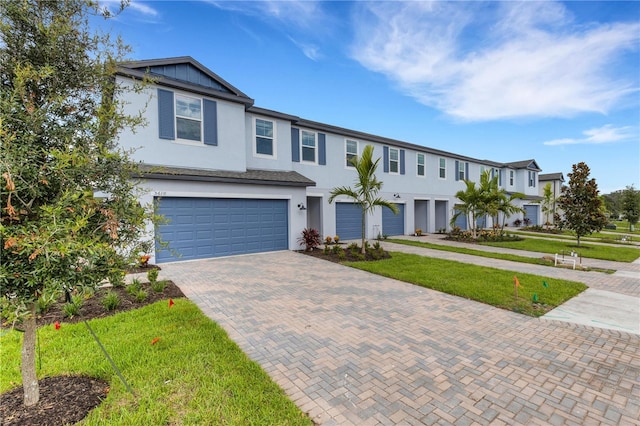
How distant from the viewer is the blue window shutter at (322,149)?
15.1 metres

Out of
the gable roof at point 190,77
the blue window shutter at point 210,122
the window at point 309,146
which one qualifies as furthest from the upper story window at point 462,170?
the blue window shutter at point 210,122

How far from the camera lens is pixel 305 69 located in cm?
1480

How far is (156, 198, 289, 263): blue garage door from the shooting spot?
32.0 ft

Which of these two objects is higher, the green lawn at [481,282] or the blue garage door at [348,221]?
the blue garage door at [348,221]

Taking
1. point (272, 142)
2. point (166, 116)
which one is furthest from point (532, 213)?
point (166, 116)

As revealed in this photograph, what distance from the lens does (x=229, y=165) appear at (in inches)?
451

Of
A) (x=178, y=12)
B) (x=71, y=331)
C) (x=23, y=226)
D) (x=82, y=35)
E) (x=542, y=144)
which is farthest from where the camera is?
(x=542, y=144)

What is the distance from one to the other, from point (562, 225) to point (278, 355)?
17767mm

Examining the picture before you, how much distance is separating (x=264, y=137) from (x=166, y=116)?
13.6 feet

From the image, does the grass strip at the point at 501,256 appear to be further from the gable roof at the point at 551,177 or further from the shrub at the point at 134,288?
the gable roof at the point at 551,177

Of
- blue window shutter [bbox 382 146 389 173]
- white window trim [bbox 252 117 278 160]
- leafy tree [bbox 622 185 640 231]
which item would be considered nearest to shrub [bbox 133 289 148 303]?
white window trim [bbox 252 117 278 160]

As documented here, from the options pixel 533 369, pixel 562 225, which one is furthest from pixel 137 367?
pixel 562 225

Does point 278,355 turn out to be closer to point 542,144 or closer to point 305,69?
point 305,69

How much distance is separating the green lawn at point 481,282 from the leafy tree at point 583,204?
29.9ft
